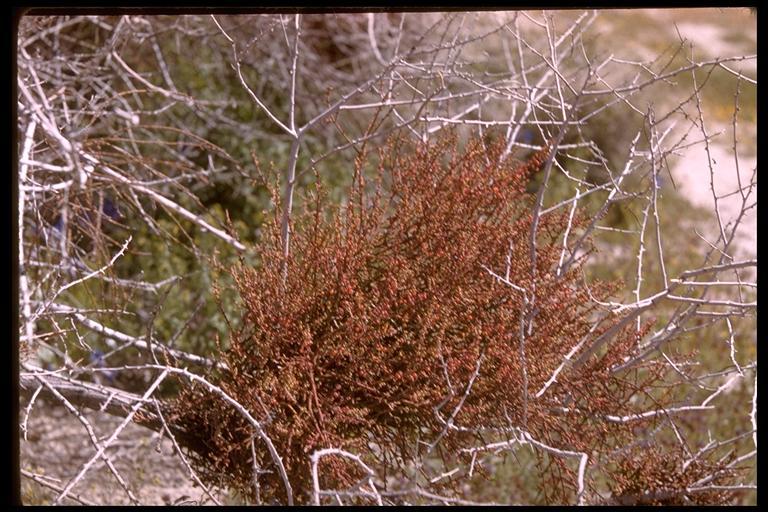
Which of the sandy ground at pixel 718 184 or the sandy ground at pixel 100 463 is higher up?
the sandy ground at pixel 718 184

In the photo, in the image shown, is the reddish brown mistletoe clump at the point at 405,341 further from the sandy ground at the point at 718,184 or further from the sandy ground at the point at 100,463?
the sandy ground at the point at 718,184

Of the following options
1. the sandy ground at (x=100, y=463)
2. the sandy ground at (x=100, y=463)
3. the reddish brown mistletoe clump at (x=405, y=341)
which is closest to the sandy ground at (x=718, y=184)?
the sandy ground at (x=100, y=463)

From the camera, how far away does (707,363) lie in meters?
4.26

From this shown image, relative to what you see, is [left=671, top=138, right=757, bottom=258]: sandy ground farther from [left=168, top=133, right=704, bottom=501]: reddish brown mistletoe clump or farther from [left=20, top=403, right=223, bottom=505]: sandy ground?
[left=168, top=133, right=704, bottom=501]: reddish brown mistletoe clump

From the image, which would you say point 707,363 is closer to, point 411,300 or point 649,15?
point 411,300

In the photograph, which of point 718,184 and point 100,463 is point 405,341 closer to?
point 100,463

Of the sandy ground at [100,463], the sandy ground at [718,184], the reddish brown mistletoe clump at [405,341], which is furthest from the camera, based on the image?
the sandy ground at [718,184]

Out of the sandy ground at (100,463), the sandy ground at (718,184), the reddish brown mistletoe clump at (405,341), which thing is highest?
the sandy ground at (718,184)

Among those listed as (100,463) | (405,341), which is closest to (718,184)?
(100,463)

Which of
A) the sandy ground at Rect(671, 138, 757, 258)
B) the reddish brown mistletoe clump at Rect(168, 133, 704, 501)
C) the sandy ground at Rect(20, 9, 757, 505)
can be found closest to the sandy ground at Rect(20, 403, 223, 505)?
the sandy ground at Rect(20, 9, 757, 505)

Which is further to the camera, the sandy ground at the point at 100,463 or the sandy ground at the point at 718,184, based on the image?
the sandy ground at the point at 718,184

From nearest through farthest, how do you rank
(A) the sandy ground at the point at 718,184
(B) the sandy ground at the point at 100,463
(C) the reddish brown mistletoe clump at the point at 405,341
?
(C) the reddish brown mistletoe clump at the point at 405,341, (B) the sandy ground at the point at 100,463, (A) the sandy ground at the point at 718,184

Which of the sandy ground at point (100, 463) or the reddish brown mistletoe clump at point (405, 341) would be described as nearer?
the reddish brown mistletoe clump at point (405, 341)

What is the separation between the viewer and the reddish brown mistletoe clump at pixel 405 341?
6.60 ft
